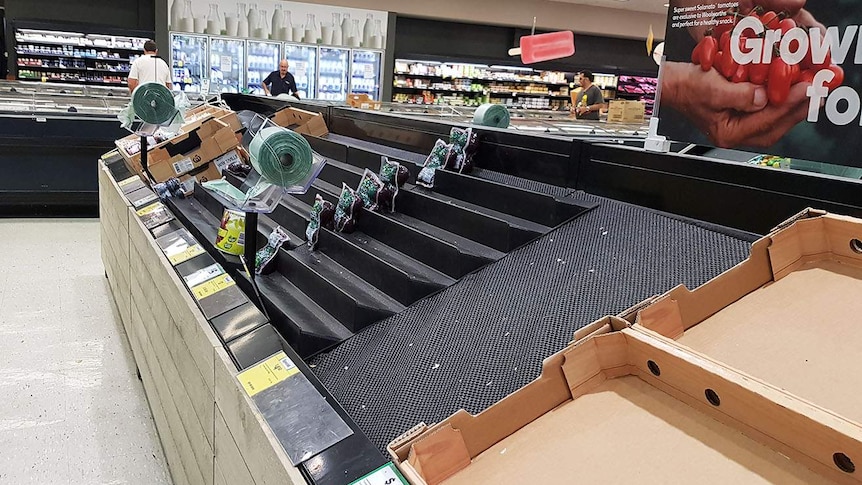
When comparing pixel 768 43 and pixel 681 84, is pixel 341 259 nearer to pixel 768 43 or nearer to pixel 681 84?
pixel 681 84

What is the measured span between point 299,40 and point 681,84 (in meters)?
9.21

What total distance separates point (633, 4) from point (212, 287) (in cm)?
1183

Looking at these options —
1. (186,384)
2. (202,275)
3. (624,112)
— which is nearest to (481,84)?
(624,112)

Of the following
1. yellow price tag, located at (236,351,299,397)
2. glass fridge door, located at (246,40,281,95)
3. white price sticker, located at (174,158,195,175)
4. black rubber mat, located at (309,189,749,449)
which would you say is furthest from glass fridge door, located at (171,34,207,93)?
yellow price tag, located at (236,351,299,397)

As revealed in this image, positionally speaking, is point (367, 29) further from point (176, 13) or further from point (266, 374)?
point (266, 374)

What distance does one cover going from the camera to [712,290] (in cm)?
134

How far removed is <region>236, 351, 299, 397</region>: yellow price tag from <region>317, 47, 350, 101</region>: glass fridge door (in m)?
9.75

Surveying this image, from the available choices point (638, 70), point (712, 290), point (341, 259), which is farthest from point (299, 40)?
point (712, 290)

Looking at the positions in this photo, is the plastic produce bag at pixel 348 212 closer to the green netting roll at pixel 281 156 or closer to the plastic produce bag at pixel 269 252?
the plastic produce bag at pixel 269 252

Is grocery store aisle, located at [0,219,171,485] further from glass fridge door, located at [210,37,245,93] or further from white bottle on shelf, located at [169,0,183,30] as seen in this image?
white bottle on shelf, located at [169,0,183,30]

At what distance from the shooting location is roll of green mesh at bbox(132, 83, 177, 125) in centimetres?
392

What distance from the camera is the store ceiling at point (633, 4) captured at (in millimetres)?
11680

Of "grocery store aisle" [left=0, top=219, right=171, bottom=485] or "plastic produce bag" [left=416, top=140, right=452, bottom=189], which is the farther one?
"plastic produce bag" [left=416, top=140, right=452, bottom=189]

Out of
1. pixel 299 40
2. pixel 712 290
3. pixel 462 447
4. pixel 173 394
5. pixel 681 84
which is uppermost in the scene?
pixel 299 40
